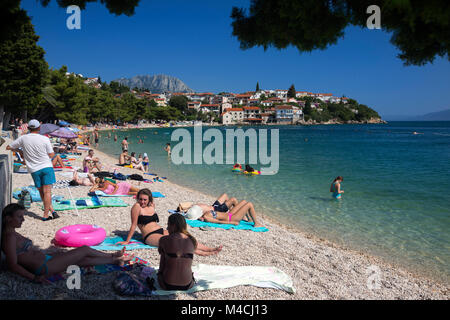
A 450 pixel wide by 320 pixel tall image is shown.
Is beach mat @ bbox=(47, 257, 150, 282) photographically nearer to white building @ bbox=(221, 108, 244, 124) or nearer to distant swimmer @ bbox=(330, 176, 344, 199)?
distant swimmer @ bbox=(330, 176, 344, 199)

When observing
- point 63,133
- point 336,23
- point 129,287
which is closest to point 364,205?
point 129,287

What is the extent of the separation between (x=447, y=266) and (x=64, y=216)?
8.16 metres

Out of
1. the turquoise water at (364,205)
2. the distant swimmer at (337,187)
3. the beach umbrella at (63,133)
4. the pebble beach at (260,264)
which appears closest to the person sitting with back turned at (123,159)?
the turquoise water at (364,205)

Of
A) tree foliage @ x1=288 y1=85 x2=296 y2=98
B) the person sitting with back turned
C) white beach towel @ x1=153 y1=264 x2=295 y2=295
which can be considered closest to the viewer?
white beach towel @ x1=153 y1=264 x2=295 y2=295

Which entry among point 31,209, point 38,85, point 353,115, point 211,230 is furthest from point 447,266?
point 353,115

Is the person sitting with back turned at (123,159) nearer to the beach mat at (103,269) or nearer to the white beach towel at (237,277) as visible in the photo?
the beach mat at (103,269)

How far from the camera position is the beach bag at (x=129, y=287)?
3.41m

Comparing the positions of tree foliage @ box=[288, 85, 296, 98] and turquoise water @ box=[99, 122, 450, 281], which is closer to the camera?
turquoise water @ box=[99, 122, 450, 281]

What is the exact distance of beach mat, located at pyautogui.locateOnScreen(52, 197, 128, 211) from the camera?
6.95m

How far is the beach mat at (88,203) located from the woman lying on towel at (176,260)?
4.06m

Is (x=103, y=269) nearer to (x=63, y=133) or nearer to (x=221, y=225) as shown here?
(x=221, y=225)

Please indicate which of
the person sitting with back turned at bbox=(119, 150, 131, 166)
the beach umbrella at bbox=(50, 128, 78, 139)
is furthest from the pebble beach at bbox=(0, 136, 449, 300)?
the person sitting with back turned at bbox=(119, 150, 131, 166)

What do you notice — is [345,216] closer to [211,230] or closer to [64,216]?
[211,230]

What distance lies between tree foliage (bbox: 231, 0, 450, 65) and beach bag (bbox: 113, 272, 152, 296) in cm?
294
